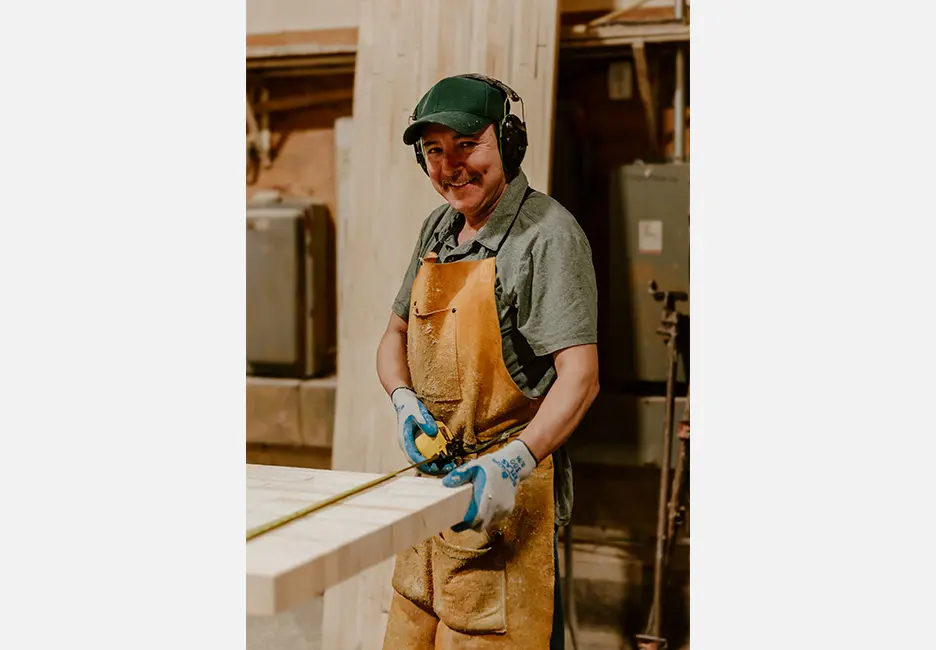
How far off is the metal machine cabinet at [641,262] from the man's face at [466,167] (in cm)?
33

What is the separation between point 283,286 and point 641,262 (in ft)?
3.06

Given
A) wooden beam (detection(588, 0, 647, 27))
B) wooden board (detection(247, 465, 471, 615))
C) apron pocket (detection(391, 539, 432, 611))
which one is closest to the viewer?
wooden board (detection(247, 465, 471, 615))

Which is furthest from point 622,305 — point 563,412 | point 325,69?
point 325,69

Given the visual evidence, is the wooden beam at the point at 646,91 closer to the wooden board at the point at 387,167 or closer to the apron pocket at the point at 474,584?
the wooden board at the point at 387,167

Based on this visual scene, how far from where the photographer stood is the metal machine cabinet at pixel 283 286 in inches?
96.0

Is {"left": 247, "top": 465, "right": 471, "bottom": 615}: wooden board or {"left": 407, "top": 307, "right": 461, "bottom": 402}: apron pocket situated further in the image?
{"left": 407, "top": 307, "right": 461, "bottom": 402}: apron pocket

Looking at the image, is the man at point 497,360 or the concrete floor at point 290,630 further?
the concrete floor at point 290,630

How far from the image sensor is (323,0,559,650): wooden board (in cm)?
218

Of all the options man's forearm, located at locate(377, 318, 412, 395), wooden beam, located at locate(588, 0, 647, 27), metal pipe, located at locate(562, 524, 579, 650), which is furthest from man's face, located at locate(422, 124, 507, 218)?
metal pipe, located at locate(562, 524, 579, 650)

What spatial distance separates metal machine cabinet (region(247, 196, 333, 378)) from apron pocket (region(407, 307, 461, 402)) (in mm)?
504

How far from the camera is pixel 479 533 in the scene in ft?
6.38

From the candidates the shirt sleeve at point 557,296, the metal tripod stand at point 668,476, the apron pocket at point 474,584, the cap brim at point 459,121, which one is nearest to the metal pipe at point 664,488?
the metal tripod stand at point 668,476

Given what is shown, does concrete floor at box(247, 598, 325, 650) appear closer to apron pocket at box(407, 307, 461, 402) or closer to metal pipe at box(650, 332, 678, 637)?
apron pocket at box(407, 307, 461, 402)
